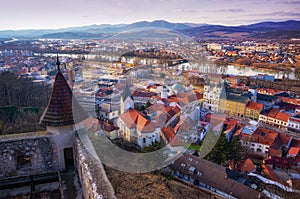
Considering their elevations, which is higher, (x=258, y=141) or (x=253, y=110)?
(x=253, y=110)

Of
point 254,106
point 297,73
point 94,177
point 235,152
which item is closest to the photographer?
point 94,177

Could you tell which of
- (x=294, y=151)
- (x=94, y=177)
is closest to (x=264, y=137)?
(x=294, y=151)

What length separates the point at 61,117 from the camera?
13.0ft

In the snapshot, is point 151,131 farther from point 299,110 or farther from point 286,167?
point 299,110

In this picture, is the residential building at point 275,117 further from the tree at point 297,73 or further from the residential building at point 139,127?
the tree at point 297,73

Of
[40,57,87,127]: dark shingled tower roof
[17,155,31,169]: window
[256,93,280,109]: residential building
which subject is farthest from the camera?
[256,93,280,109]: residential building

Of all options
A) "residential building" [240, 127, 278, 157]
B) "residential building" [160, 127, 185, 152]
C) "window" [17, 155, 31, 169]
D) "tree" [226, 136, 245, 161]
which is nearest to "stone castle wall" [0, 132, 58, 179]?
"window" [17, 155, 31, 169]


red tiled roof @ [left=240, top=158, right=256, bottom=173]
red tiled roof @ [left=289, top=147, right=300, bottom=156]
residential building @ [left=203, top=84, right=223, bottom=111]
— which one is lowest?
red tiled roof @ [left=289, top=147, right=300, bottom=156]

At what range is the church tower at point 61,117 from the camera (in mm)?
3971

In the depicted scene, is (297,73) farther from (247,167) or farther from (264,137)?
(247,167)

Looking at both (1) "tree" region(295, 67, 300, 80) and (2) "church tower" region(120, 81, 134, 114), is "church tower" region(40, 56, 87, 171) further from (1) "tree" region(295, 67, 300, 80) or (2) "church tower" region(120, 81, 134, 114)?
(1) "tree" region(295, 67, 300, 80)

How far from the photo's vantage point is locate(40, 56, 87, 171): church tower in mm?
3971

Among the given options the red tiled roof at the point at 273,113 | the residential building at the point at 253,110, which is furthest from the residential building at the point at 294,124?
the residential building at the point at 253,110

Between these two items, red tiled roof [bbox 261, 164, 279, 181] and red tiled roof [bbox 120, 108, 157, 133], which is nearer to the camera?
red tiled roof [bbox 120, 108, 157, 133]
